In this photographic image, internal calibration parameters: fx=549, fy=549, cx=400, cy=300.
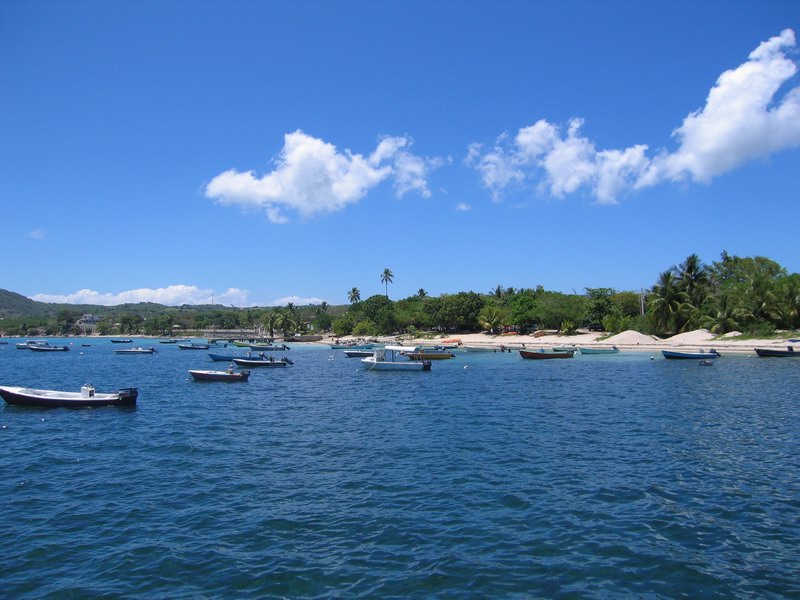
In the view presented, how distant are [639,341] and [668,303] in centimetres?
971

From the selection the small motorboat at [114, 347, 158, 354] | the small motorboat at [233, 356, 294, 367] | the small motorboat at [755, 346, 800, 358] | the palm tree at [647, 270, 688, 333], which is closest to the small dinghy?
the small motorboat at [233, 356, 294, 367]

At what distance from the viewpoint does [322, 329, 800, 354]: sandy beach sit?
277 ft

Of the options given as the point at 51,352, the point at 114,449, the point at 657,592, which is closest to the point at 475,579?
the point at 657,592

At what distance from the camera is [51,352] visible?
14000 cm

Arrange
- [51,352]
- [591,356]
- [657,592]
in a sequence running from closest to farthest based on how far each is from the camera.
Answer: [657,592], [591,356], [51,352]

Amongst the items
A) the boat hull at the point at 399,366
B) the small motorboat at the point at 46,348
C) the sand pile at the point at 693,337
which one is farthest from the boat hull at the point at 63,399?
the small motorboat at the point at 46,348

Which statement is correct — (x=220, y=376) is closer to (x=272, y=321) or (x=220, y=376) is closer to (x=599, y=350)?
(x=599, y=350)

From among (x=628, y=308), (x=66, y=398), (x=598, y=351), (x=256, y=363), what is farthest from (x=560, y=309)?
(x=66, y=398)

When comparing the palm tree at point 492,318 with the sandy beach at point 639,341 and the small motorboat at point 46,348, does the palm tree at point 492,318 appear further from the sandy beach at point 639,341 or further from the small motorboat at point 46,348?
the small motorboat at point 46,348

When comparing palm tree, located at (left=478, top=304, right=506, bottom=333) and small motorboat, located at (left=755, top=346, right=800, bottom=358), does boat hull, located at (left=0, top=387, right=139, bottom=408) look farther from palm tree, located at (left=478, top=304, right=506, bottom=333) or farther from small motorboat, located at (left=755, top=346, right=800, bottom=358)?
palm tree, located at (left=478, top=304, right=506, bottom=333)

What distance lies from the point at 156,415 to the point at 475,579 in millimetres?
30347

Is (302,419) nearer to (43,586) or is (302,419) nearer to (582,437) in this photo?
(582,437)

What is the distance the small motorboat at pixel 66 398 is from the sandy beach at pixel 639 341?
79.2 meters

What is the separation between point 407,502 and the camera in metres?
17.4
